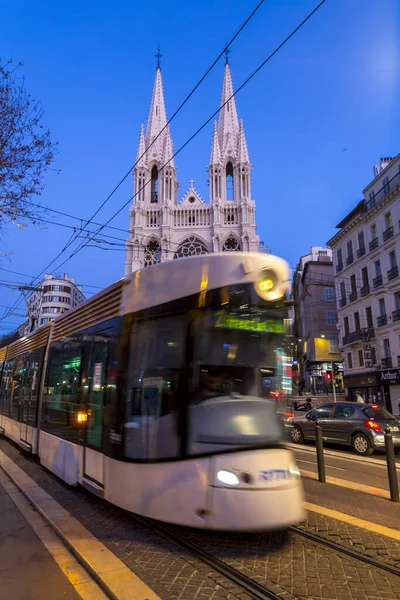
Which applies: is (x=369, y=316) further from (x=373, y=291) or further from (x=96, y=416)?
(x=96, y=416)

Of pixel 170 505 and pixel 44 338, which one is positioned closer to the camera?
pixel 170 505

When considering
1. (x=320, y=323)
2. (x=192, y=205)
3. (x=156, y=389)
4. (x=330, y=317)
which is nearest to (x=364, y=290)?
(x=330, y=317)

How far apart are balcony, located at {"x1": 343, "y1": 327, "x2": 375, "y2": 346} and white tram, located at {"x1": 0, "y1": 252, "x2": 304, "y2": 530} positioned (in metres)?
29.0

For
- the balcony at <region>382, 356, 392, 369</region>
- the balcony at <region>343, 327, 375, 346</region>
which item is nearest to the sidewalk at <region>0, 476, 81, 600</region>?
the balcony at <region>382, 356, 392, 369</region>

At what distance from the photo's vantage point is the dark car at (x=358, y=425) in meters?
10.9

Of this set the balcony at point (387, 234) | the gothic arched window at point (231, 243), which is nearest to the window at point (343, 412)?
the balcony at point (387, 234)

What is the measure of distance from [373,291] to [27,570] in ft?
102

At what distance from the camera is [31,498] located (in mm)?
6305

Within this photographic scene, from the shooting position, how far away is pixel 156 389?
4.61 m

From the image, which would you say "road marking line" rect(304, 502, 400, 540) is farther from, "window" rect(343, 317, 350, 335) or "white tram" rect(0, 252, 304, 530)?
"window" rect(343, 317, 350, 335)

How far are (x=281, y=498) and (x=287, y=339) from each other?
5.90ft

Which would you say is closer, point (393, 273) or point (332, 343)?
point (393, 273)

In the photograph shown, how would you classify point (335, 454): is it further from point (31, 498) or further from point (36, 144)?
point (36, 144)

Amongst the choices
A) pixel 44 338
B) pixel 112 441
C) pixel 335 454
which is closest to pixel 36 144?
pixel 44 338
